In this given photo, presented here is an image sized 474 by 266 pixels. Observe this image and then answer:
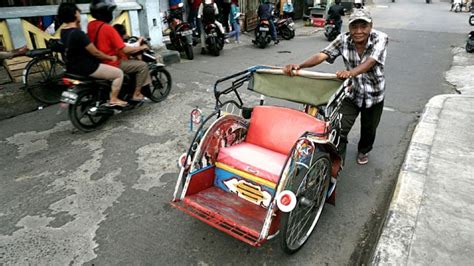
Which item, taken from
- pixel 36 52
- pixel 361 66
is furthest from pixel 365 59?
pixel 36 52

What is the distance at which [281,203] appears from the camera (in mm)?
2170

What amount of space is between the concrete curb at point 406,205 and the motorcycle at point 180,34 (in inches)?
237

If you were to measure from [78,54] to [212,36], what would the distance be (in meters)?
5.16

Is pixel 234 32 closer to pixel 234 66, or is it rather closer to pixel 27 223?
pixel 234 66

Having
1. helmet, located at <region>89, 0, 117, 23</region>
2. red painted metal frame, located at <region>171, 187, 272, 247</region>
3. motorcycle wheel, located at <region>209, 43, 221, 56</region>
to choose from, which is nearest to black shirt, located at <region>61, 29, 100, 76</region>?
helmet, located at <region>89, 0, 117, 23</region>

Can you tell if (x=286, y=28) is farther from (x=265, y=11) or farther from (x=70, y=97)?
(x=70, y=97)

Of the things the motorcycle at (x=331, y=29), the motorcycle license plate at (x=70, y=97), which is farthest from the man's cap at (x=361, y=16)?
the motorcycle at (x=331, y=29)

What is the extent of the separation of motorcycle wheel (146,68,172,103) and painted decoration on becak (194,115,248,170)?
2.91 metres

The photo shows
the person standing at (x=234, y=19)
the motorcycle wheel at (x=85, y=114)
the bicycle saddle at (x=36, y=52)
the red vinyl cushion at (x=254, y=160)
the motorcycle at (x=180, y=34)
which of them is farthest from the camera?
the person standing at (x=234, y=19)

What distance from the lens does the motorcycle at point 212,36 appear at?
29.8ft

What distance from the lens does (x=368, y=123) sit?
3.62 meters

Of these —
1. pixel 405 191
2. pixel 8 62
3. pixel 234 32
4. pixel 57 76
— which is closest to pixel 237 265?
pixel 405 191

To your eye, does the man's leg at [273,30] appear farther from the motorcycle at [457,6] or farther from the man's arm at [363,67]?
the motorcycle at [457,6]

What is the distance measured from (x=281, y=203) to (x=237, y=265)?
67cm
